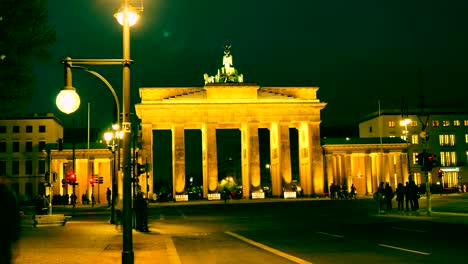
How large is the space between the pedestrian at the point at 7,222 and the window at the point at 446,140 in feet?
363

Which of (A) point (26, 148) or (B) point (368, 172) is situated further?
(A) point (26, 148)

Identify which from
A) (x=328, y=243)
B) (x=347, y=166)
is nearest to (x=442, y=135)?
(x=347, y=166)

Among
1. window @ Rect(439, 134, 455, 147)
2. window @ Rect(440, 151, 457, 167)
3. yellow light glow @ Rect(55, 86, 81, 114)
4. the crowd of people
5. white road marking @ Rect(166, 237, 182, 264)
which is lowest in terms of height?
white road marking @ Rect(166, 237, 182, 264)

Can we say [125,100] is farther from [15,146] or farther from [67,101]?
[15,146]

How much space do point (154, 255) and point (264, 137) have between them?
145 meters

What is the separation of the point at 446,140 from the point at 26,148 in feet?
238

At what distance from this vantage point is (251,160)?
82.8m

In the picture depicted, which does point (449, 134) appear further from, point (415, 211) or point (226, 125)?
point (415, 211)

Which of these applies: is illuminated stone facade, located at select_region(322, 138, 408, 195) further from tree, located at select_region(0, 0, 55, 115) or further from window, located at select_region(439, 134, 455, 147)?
tree, located at select_region(0, 0, 55, 115)

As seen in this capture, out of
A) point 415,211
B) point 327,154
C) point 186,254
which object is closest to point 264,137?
point 327,154

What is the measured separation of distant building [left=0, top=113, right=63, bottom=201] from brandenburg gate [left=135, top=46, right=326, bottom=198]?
31.4 metres

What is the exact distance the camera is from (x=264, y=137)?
535 feet

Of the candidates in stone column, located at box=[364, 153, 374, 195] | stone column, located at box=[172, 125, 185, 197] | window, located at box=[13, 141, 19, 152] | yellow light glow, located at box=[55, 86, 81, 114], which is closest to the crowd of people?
yellow light glow, located at box=[55, 86, 81, 114]

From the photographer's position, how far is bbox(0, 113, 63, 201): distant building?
107125 mm
